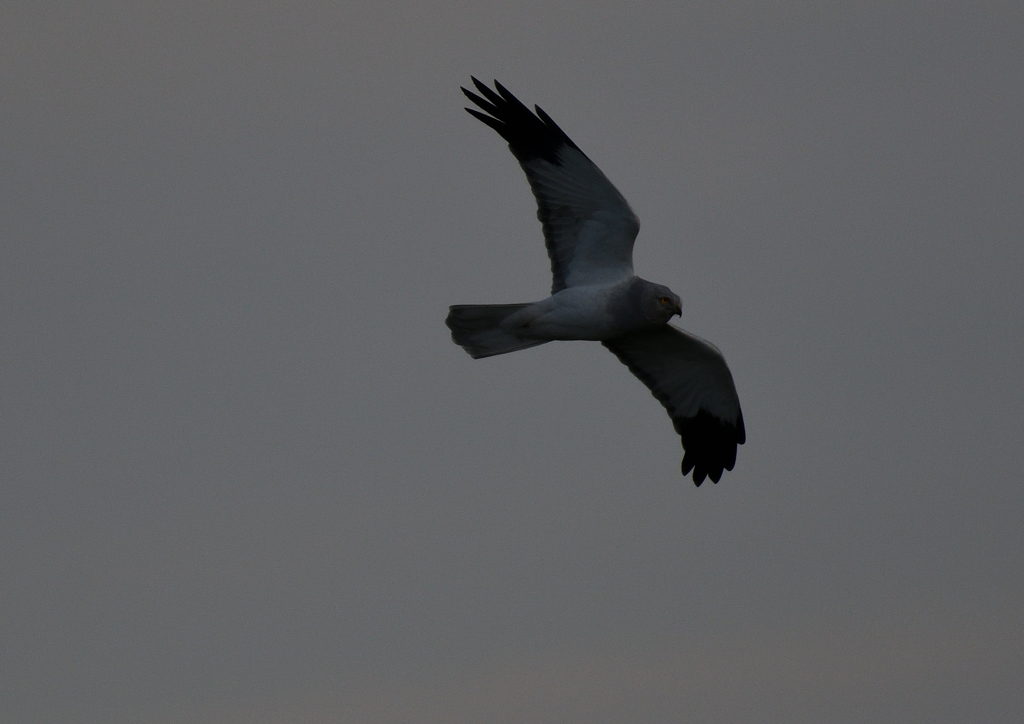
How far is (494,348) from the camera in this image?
1739cm

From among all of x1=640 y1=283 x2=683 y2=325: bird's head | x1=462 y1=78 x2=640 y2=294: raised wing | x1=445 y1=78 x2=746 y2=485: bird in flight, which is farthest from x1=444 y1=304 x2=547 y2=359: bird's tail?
x1=640 y1=283 x2=683 y2=325: bird's head

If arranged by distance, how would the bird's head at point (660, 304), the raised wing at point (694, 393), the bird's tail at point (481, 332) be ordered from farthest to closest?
1. the raised wing at point (694, 393)
2. the bird's tail at point (481, 332)
3. the bird's head at point (660, 304)

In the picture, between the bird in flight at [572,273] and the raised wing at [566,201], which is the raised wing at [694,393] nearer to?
the bird in flight at [572,273]

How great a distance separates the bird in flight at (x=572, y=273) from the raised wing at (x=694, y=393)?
4 cm

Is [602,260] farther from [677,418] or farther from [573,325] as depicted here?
[677,418]

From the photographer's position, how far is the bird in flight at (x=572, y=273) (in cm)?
1659

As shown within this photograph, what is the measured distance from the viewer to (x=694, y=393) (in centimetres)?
1853

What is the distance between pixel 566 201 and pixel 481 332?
1.71 metres

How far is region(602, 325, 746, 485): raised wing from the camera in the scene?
707 inches

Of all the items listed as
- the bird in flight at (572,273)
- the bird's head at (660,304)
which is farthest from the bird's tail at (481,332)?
the bird's head at (660,304)

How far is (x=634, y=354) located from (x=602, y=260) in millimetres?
1658

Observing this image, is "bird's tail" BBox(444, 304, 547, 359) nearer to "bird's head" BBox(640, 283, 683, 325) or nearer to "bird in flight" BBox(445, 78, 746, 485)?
"bird in flight" BBox(445, 78, 746, 485)

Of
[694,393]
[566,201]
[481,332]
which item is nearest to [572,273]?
[566,201]

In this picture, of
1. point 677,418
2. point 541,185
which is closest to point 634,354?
point 677,418
